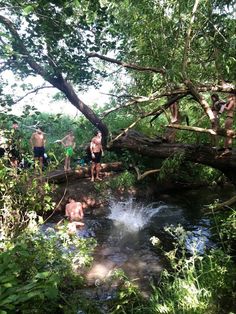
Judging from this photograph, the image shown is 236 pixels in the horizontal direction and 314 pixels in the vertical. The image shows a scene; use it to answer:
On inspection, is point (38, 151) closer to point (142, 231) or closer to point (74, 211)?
point (74, 211)

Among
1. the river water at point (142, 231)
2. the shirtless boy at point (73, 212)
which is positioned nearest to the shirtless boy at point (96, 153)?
the river water at point (142, 231)

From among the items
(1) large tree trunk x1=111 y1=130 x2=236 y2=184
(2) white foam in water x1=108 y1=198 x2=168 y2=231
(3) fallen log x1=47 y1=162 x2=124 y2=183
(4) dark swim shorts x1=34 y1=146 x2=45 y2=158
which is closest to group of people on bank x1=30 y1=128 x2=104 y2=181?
(4) dark swim shorts x1=34 y1=146 x2=45 y2=158

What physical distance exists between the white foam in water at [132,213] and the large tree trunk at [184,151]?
102 inches

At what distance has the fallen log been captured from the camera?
38.2 ft

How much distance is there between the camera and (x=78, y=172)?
12820 millimetres

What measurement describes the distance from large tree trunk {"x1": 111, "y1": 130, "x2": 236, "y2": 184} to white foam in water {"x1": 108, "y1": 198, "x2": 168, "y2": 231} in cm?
259

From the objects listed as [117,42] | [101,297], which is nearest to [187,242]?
[101,297]

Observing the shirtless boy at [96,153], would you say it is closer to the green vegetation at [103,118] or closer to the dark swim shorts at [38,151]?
the dark swim shorts at [38,151]

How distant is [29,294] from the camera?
3420 millimetres

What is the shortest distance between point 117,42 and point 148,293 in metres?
7.15

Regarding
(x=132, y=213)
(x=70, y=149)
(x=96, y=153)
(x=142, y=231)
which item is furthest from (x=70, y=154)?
(x=142, y=231)

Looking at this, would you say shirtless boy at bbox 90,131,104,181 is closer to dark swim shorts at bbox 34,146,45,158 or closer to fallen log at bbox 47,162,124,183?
fallen log at bbox 47,162,124,183

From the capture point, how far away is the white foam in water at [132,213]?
34.2ft

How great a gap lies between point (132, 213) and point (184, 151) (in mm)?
4110
